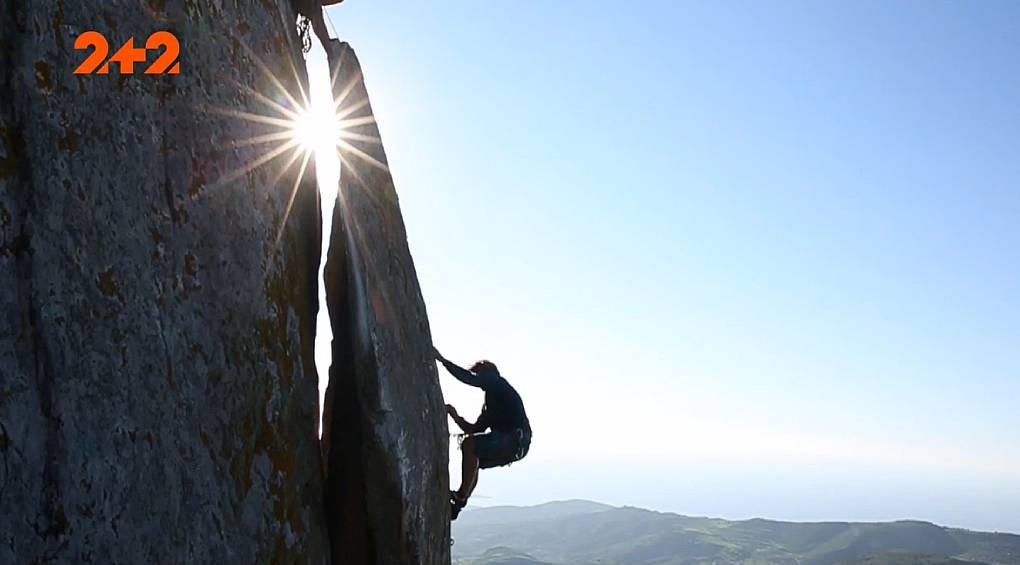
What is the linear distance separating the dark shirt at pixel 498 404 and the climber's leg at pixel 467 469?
56 cm

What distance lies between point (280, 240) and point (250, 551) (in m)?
4.38

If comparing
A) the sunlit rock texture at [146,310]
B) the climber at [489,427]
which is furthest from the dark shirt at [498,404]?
the sunlit rock texture at [146,310]

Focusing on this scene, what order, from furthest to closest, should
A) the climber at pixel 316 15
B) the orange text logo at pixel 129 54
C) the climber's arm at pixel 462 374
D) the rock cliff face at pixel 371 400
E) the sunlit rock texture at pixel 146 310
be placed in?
the climber's arm at pixel 462 374, the climber at pixel 316 15, the rock cliff face at pixel 371 400, the orange text logo at pixel 129 54, the sunlit rock texture at pixel 146 310

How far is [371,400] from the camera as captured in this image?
1223 centimetres

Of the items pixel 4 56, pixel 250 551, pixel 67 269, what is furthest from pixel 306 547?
pixel 4 56

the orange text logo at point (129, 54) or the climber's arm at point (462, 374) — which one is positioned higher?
the orange text logo at point (129, 54)

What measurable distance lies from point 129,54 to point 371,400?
20.0 ft

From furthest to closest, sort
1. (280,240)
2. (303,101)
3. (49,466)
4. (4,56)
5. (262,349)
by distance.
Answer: (303,101), (280,240), (262,349), (4,56), (49,466)

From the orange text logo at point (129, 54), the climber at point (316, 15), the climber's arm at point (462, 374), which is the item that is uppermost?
the climber at point (316, 15)

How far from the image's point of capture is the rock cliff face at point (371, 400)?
12188 millimetres

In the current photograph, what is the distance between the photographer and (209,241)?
30.9 feet

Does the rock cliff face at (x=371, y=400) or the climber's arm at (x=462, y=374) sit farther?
the climber's arm at (x=462, y=374)

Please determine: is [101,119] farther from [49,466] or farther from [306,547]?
[306,547]

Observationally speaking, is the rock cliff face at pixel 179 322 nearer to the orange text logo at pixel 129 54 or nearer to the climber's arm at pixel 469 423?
the orange text logo at pixel 129 54
